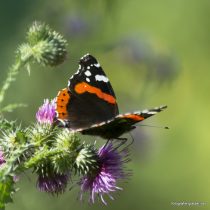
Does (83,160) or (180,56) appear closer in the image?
(83,160)

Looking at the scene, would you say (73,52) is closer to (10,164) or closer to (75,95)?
(75,95)

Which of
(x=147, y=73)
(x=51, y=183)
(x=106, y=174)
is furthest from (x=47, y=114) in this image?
(x=147, y=73)

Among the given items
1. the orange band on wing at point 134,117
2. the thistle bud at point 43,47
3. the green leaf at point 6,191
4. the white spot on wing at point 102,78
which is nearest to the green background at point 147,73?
the thistle bud at point 43,47

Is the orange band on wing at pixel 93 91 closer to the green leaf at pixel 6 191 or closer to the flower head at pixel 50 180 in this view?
the flower head at pixel 50 180

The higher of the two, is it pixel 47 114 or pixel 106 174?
pixel 47 114

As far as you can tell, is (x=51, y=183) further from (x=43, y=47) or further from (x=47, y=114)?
(x=43, y=47)

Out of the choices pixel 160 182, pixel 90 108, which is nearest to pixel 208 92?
pixel 160 182
